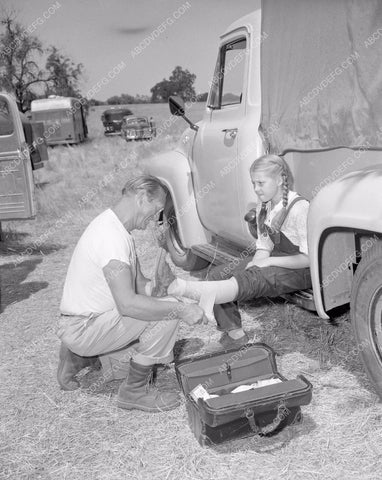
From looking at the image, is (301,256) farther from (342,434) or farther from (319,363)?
(342,434)

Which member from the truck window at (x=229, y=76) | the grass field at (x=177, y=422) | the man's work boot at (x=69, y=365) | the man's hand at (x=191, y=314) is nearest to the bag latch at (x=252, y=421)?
the grass field at (x=177, y=422)

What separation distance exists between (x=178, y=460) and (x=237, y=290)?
0.98 meters

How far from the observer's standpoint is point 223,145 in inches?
169

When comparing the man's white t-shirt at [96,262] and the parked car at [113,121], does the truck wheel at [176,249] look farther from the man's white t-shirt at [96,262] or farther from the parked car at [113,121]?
the parked car at [113,121]

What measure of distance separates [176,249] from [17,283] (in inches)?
63.1

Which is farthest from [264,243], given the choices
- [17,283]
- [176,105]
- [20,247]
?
[20,247]

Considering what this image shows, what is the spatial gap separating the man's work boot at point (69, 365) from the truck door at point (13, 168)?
127 inches

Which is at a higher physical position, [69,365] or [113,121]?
[113,121]

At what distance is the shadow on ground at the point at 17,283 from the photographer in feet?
17.8

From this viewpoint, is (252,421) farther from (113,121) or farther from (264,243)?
(113,121)

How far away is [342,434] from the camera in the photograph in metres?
2.74

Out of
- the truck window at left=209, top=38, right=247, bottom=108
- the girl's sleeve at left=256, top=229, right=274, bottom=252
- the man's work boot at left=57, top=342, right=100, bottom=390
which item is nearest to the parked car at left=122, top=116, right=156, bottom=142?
the truck window at left=209, top=38, right=247, bottom=108

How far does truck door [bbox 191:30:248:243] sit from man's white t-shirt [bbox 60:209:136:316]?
1380mm

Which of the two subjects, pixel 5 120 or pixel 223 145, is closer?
pixel 223 145
